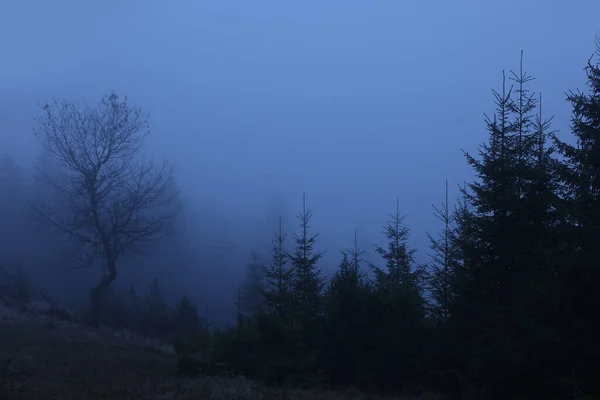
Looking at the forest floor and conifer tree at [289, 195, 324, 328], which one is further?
conifer tree at [289, 195, 324, 328]

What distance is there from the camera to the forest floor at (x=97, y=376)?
10.1 metres

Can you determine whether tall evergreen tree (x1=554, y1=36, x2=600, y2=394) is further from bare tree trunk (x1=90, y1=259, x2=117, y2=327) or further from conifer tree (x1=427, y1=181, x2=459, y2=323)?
bare tree trunk (x1=90, y1=259, x2=117, y2=327)

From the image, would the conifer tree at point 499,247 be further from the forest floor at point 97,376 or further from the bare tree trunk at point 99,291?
the bare tree trunk at point 99,291

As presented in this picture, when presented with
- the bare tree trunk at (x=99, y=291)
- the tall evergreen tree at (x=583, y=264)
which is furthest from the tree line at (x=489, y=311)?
the bare tree trunk at (x=99, y=291)

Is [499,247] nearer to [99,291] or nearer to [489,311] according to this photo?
[489,311]

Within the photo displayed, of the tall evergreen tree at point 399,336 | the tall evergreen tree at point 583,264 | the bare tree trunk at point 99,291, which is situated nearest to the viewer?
the tall evergreen tree at point 583,264

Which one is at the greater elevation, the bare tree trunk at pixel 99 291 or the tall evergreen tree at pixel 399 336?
the bare tree trunk at pixel 99 291

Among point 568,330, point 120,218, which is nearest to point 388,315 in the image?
point 568,330

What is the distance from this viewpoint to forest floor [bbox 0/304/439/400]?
10148 mm

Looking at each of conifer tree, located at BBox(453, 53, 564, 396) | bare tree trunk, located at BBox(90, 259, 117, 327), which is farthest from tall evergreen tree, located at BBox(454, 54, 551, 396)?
bare tree trunk, located at BBox(90, 259, 117, 327)

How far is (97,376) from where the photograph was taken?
40.2ft

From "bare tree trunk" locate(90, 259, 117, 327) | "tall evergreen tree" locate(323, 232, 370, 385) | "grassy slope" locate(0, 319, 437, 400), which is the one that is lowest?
"grassy slope" locate(0, 319, 437, 400)

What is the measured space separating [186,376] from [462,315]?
5.70 metres

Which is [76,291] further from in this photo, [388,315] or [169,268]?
[388,315]
